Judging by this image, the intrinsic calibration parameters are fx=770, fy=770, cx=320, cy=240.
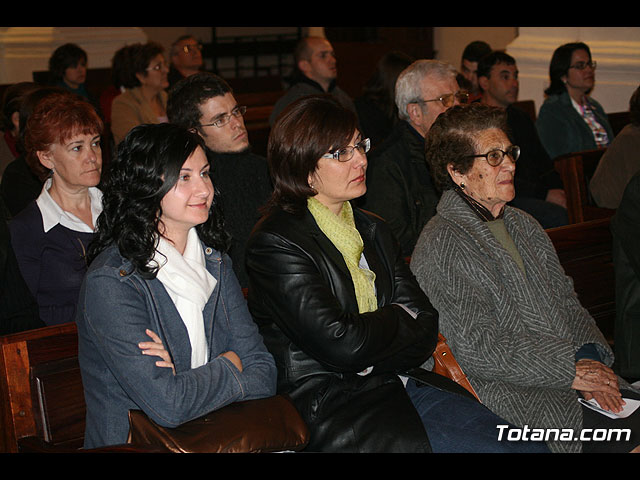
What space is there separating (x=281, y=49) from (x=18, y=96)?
10.1 m

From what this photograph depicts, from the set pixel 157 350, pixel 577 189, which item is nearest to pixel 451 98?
pixel 577 189

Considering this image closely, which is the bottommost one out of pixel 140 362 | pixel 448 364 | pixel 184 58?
pixel 448 364

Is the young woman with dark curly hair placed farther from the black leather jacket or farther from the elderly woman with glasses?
the elderly woman with glasses

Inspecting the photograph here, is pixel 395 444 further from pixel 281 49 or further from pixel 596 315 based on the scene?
pixel 281 49

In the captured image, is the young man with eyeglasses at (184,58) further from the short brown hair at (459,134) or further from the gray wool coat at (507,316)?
the gray wool coat at (507,316)

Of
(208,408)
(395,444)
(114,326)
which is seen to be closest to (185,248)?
(114,326)

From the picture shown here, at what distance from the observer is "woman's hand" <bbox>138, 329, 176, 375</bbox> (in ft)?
6.89

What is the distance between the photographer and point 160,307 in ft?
7.31

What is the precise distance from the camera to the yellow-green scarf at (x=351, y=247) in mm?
2514

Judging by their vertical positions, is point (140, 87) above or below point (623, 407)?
above

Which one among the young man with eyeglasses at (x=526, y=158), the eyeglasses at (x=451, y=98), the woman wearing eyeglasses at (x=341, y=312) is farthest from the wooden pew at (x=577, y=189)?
the woman wearing eyeglasses at (x=341, y=312)

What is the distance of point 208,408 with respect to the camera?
2119mm

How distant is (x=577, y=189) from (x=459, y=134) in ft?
5.97

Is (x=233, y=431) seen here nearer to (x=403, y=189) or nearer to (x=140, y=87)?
(x=403, y=189)
